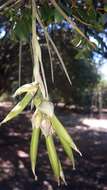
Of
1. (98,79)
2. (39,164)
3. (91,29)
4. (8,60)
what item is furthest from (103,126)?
(91,29)

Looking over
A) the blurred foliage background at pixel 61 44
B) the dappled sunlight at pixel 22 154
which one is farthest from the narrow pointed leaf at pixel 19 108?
the dappled sunlight at pixel 22 154

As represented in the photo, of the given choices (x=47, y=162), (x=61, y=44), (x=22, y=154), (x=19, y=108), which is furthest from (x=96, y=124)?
(x=19, y=108)

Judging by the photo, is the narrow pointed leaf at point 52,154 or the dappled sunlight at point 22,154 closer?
the narrow pointed leaf at point 52,154

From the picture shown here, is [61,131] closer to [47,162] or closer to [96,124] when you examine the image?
[47,162]

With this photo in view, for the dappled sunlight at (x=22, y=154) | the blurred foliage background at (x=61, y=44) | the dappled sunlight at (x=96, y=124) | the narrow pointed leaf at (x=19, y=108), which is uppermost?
the narrow pointed leaf at (x=19, y=108)

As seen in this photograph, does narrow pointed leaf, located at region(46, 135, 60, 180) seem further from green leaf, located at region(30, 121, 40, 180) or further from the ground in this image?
the ground

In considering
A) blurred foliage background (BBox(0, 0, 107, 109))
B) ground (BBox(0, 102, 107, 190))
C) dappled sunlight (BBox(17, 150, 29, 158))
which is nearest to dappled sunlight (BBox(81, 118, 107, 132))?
ground (BBox(0, 102, 107, 190))

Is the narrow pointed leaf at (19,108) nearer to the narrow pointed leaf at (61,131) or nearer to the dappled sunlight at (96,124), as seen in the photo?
the narrow pointed leaf at (61,131)

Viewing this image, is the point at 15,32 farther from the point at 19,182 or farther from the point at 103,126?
the point at 103,126
